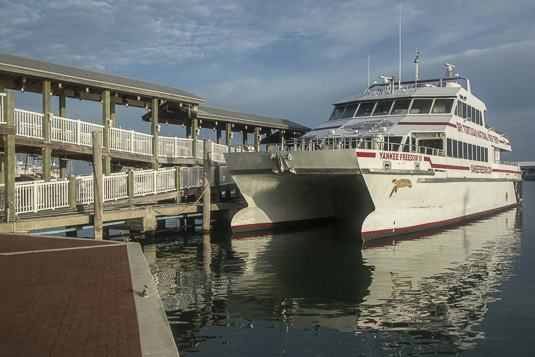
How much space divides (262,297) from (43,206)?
9478 millimetres

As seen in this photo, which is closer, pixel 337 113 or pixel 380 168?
pixel 380 168

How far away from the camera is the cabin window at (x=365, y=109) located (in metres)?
23.0

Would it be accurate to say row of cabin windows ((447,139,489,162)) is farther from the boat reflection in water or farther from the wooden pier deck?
the wooden pier deck

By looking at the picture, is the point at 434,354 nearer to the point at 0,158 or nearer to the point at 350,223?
the point at 350,223

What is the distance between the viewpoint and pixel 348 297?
1049 cm

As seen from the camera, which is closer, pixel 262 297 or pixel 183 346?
pixel 183 346

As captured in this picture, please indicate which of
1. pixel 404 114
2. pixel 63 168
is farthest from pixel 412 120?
pixel 63 168

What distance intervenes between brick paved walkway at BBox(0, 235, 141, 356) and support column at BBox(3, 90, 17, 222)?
3.66 meters

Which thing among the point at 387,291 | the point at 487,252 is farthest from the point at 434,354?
the point at 487,252

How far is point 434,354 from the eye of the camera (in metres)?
7.26

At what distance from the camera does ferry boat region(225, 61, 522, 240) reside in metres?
17.5

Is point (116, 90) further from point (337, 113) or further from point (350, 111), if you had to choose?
point (350, 111)

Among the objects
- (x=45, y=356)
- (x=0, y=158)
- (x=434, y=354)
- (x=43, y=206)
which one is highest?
(x=0, y=158)

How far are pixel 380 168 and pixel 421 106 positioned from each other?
6979 millimetres
